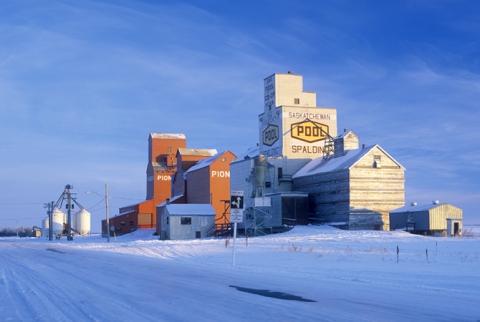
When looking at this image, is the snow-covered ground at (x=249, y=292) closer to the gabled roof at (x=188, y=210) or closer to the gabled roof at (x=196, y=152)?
the gabled roof at (x=188, y=210)

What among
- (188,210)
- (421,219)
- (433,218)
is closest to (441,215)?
(433,218)

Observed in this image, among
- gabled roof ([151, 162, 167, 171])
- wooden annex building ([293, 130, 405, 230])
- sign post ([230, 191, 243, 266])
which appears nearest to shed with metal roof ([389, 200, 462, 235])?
wooden annex building ([293, 130, 405, 230])

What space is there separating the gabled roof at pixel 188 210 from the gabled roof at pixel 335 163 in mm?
10226

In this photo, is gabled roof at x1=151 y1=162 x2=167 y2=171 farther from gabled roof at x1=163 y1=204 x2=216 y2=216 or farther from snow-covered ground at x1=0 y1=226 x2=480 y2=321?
snow-covered ground at x1=0 y1=226 x2=480 y2=321

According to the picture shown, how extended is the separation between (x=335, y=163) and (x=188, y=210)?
16587 mm

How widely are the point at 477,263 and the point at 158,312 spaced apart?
50.1 ft

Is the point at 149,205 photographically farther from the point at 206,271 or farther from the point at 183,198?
the point at 206,271

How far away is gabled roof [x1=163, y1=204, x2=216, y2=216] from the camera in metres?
59.4

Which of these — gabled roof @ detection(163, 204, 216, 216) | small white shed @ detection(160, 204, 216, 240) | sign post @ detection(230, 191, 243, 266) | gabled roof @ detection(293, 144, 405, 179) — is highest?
gabled roof @ detection(293, 144, 405, 179)

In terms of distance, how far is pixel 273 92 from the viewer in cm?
6262

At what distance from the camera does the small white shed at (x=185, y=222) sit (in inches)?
2312

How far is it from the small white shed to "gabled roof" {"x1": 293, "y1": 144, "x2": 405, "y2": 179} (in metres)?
10.5

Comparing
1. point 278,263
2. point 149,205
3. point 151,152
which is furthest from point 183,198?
point 278,263

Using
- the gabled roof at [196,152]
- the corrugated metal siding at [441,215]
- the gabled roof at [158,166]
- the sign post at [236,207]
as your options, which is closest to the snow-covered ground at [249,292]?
the sign post at [236,207]
